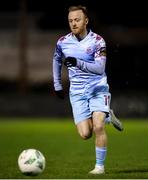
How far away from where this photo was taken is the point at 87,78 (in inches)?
464

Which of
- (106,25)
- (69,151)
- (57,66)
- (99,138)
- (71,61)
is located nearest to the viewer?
(71,61)

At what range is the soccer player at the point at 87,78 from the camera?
38.0 feet

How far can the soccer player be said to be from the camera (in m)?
11.6

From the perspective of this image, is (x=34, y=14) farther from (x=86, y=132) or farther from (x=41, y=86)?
(x=86, y=132)

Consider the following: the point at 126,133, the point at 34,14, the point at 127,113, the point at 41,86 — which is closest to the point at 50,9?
the point at 34,14

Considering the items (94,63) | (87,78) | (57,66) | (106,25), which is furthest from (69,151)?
(106,25)

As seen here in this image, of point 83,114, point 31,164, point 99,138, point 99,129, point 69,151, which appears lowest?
point 69,151

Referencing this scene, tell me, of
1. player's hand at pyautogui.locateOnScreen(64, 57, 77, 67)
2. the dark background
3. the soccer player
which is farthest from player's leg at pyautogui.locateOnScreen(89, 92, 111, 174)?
the dark background

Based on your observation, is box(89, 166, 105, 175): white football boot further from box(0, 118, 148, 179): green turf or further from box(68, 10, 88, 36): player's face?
box(68, 10, 88, 36): player's face

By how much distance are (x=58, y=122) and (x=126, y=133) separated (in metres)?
7.21

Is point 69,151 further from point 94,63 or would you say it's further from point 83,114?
point 94,63

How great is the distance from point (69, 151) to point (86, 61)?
16.5 feet

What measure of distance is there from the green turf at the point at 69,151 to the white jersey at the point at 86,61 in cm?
121

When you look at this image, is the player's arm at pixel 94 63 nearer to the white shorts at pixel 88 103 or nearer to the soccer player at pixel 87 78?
the soccer player at pixel 87 78
